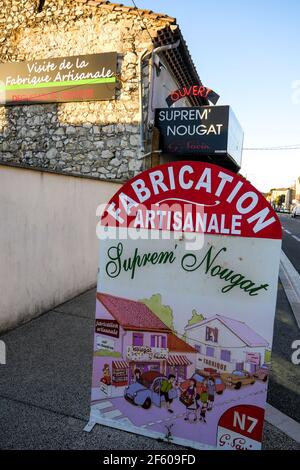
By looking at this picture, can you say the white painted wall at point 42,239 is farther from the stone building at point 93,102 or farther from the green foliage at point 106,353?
the stone building at point 93,102

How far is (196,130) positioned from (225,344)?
7.23m

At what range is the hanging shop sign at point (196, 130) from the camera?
861cm

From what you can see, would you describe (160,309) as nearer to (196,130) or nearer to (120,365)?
(120,365)

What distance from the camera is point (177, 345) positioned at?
8.21 ft

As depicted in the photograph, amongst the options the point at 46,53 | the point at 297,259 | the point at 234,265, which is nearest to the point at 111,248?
the point at 234,265

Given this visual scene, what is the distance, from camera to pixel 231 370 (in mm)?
2350

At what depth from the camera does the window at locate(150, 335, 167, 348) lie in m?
2.54

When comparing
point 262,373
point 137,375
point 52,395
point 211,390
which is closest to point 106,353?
point 137,375

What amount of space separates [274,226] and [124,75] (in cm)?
785

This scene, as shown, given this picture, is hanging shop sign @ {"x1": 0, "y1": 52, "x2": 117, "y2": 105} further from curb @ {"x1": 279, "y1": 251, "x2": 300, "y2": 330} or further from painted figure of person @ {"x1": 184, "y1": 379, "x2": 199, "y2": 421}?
painted figure of person @ {"x1": 184, "y1": 379, "x2": 199, "y2": 421}

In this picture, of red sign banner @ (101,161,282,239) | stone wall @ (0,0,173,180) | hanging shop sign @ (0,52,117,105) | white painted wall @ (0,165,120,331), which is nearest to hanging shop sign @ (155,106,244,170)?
stone wall @ (0,0,173,180)

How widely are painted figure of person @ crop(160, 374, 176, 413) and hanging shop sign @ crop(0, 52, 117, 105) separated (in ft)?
25.9

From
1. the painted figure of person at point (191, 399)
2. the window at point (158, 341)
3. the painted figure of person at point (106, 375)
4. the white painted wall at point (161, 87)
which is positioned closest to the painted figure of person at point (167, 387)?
the painted figure of person at point (191, 399)
